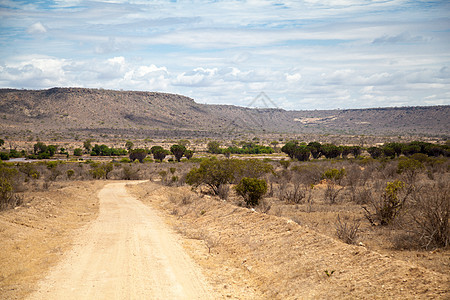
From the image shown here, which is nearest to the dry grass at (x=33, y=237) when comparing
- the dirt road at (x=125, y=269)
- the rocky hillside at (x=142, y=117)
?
the dirt road at (x=125, y=269)

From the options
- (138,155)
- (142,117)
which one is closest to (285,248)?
(138,155)

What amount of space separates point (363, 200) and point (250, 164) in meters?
12.0

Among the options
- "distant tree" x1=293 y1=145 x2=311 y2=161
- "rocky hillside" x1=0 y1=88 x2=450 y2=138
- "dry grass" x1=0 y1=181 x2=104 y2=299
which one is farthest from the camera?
"rocky hillside" x1=0 y1=88 x2=450 y2=138

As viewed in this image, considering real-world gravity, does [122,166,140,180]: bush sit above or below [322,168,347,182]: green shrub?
below

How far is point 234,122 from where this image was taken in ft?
578

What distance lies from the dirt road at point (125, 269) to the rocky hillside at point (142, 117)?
339ft

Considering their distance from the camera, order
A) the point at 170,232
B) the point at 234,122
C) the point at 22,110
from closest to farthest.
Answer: the point at 170,232 < the point at 22,110 < the point at 234,122

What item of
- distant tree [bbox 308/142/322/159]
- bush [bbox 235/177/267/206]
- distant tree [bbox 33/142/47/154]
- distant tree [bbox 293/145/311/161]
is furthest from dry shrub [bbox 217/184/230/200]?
distant tree [bbox 33/142/47/154]

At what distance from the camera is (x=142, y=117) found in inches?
5817

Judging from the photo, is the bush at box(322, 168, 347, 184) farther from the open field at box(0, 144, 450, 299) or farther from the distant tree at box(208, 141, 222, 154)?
the distant tree at box(208, 141, 222, 154)

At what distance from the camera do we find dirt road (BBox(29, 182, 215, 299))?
28.1 feet

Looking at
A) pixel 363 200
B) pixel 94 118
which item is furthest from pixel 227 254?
pixel 94 118

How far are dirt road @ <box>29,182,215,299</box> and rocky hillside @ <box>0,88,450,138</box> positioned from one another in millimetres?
103209

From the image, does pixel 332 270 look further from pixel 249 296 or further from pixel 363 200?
pixel 363 200
